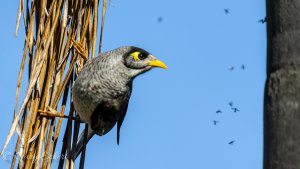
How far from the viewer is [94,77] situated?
4418 mm

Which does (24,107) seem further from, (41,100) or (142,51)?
(142,51)

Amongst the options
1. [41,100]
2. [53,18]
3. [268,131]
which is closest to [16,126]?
[41,100]

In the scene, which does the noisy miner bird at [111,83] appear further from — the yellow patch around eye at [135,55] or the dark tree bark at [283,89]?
the dark tree bark at [283,89]

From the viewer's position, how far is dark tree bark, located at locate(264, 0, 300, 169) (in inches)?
68.9

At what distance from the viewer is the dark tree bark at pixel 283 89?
1.75m

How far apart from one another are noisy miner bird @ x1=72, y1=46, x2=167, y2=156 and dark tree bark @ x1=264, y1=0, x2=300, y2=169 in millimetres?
2564

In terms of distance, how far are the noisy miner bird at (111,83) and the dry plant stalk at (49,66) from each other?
0.55ft

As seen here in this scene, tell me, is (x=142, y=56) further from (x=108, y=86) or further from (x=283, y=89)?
(x=283, y=89)

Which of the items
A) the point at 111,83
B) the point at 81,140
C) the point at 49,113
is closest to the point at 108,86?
the point at 111,83

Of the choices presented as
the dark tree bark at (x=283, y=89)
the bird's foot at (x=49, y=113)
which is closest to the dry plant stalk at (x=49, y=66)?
the bird's foot at (x=49, y=113)

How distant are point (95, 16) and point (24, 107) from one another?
0.85 m

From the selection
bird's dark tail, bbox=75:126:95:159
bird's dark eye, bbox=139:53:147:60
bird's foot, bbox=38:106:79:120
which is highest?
bird's dark eye, bbox=139:53:147:60

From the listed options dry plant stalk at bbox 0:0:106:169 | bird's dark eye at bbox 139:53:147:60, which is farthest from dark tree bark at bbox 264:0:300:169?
bird's dark eye at bbox 139:53:147:60

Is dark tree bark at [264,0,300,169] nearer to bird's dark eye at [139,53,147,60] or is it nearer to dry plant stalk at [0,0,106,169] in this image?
dry plant stalk at [0,0,106,169]
